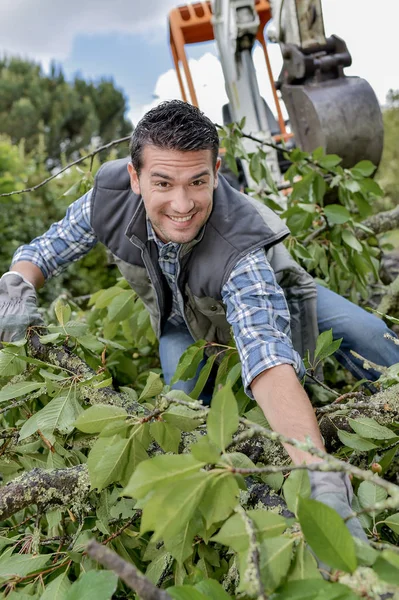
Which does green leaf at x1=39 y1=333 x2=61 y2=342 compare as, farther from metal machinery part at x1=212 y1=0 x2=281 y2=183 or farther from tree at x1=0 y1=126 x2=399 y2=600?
metal machinery part at x1=212 y1=0 x2=281 y2=183

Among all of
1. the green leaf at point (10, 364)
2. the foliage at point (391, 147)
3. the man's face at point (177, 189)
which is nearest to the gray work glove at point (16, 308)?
the green leaf at point (10, 364)

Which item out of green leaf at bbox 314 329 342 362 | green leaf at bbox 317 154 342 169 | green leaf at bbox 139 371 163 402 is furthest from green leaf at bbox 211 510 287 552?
green leaf at bbox 317 154 342 169

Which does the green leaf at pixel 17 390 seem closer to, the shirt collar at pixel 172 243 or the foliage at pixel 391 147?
the shirt collar at pixel 172 243

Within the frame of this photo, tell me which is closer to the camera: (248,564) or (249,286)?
(248,564)

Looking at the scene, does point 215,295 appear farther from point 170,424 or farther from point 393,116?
point 393,116

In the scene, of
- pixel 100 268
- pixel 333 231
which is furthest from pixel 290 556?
pixel 100 268

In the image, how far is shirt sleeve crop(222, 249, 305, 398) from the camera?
1409 mm

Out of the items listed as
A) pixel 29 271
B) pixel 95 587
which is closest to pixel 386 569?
pixel 95 587

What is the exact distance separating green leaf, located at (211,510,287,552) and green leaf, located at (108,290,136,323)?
1.69 m

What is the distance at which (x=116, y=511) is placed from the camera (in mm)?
1286

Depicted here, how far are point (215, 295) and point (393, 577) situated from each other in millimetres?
1214

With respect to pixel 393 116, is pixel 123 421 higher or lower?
higher

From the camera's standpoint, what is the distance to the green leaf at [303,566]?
0.78 meters

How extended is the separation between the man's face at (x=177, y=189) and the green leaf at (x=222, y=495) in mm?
1037
